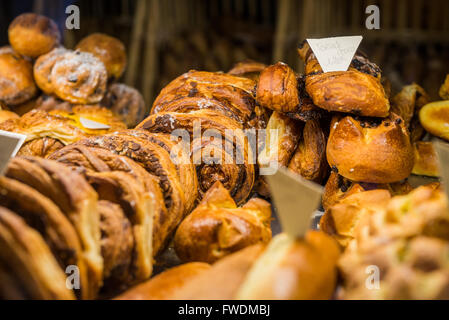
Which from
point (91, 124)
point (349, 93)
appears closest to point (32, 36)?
point (91, 124)

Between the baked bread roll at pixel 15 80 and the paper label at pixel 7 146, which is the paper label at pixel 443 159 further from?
the baked bread roll at pixel 15 80

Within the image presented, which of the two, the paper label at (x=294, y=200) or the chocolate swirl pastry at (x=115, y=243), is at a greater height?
the paper label at (x=294, y=200)

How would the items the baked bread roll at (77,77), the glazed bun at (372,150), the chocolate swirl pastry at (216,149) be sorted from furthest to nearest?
the baked bread roll at (77,77) < the chocolate swirl pastry at (216,149) < the glazed bun at (372,150)

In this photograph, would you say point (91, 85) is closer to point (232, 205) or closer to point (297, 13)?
point (232, 205)

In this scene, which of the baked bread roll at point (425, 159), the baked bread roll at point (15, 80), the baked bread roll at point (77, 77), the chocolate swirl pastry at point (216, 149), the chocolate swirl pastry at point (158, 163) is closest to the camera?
the chocolate swirl pastry at point (158, 163)

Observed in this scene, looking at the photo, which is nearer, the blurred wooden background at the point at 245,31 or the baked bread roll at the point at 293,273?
the baked bread roll at the point at 293,273

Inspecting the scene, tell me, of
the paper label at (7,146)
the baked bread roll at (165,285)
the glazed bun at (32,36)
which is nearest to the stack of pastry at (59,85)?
the glazed bun at (32,36)

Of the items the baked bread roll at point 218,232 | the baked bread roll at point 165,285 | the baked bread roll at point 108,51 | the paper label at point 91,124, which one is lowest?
the baked bread roll at point 165,285

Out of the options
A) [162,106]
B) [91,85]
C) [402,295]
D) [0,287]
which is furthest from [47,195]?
[91,85]
